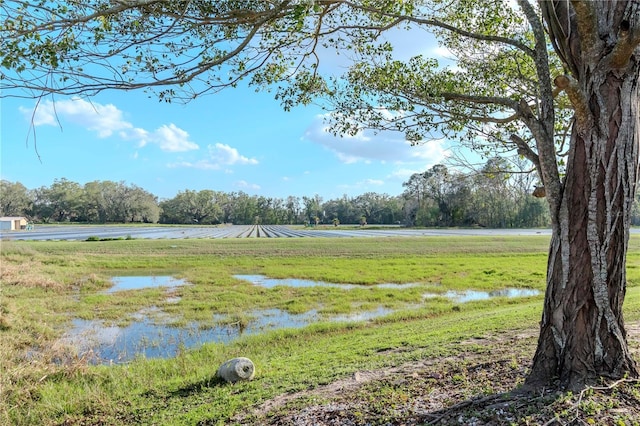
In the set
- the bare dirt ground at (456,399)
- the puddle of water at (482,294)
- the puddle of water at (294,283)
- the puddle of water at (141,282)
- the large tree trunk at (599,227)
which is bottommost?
the puddle of water at (482,294)

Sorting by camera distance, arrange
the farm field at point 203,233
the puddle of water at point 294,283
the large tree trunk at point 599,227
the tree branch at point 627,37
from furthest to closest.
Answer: the farm field at point 203,233, the puddle of water at point 294,283, the large tree trunk at point 599,227, the tree branch at point 627,37

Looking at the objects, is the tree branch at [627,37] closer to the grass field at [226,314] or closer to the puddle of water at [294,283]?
the grass field at [226,314]

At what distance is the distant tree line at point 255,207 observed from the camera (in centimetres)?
7425

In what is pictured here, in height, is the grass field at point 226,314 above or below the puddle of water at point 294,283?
above

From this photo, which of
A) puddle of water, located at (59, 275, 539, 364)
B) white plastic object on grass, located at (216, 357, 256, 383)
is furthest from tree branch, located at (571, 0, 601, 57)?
puddle of water, located at (59, 275, 539, 364)

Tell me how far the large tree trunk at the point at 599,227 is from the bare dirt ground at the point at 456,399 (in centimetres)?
27

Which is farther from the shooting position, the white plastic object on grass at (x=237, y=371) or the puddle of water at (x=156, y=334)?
the puddle of water at (x=156, y=334)

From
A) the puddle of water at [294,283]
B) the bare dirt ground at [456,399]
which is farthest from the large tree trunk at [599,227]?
the puddle of water at [294,283]

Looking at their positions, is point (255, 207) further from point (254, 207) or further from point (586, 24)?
point (586, 24)

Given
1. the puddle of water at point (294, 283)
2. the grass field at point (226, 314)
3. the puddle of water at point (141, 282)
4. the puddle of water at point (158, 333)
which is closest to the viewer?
the grass field at point (226, 314)

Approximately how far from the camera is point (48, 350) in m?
8.27

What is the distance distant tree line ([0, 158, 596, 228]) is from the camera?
74250 mm

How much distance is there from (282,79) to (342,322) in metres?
7.59

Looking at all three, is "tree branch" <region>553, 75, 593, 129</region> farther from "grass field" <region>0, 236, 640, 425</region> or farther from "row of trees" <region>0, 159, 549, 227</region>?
"row of trees" <region>0, 159, 549, 227</region>
